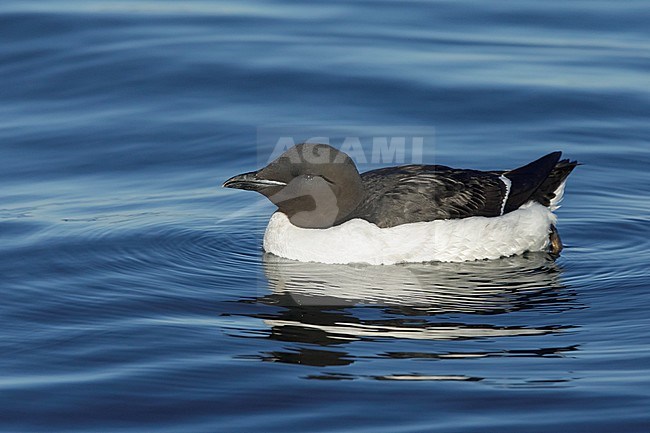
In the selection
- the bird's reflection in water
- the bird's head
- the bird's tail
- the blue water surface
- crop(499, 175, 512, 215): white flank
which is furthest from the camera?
the bird's tail

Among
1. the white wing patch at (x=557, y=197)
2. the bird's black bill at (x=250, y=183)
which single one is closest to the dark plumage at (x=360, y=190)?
the bird's black bill at (x=250, y=183)

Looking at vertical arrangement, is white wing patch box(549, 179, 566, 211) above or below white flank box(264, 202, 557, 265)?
above

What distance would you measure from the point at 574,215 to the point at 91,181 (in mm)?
4749

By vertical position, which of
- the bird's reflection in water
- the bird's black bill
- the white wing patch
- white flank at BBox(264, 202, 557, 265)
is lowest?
the bird's reflection in water

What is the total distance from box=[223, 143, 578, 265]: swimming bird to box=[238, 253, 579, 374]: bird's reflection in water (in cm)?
11

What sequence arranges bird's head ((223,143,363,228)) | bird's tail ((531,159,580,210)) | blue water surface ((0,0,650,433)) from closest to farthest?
blue water surface ((0,0,650,433)) < bird's head ((223,143,363,228)) < bird's tail ((531,159,580,210))

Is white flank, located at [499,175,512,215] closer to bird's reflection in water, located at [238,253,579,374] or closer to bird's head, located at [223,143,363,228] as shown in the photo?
bird's reflection in water, located at [238,253,579,374]

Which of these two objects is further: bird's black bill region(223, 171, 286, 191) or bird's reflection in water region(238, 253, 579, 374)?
bird's black bill region(223, 171, 286, 191)

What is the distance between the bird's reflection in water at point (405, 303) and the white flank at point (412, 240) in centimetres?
9

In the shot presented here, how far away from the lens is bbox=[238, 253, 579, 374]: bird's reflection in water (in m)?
8.73

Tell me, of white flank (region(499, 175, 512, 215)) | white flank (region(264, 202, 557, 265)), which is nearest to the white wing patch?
white flank (region(264, 202, 557, 265))

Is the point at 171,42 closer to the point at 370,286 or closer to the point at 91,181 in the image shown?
the point at 91,181

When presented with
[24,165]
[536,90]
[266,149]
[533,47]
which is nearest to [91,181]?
[24,165]

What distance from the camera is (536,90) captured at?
607 inches
